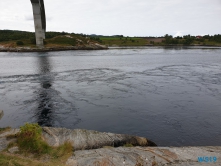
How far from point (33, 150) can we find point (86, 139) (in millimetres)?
3714

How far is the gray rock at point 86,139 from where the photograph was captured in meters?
13.3

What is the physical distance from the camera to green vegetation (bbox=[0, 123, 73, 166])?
1049 centimetres

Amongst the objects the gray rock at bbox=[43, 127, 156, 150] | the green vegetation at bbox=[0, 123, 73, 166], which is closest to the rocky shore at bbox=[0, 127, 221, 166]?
the gray rock at bbox=[43, 127, 156, 150]

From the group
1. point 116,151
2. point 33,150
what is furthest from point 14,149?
point 116,151

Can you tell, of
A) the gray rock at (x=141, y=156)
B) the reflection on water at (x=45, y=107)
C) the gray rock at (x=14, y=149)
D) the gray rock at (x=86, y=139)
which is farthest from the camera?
the reflection on water at (x=45, y=107)

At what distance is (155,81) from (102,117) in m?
18.7

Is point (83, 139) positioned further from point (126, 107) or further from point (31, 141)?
point (126, 107)

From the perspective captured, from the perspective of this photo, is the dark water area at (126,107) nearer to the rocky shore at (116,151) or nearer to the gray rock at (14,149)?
the rocky shore at (116,151)

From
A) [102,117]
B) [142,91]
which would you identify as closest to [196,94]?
[142,91]

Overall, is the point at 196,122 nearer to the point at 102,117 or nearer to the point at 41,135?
the point at 102,117

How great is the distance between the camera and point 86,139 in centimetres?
1384

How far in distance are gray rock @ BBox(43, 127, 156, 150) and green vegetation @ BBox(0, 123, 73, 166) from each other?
2.13 feet

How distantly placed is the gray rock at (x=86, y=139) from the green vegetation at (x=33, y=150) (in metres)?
0.65

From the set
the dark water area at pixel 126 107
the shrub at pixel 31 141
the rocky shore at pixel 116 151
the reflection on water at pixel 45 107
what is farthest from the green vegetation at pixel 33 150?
the reflection on water at pixel 45 107
